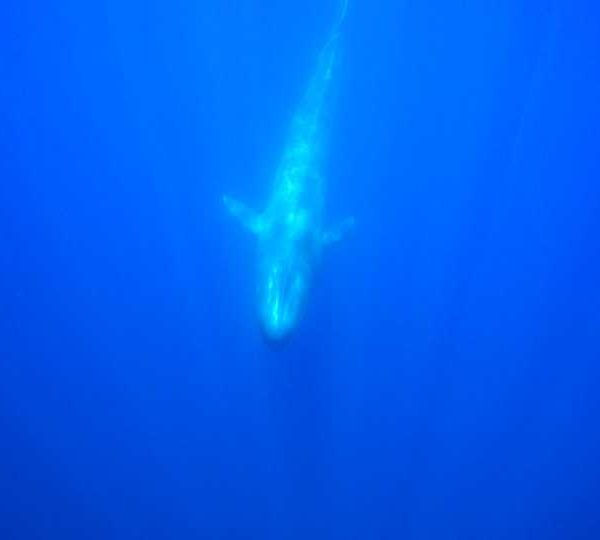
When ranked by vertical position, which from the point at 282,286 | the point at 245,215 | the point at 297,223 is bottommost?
the point at 282,286

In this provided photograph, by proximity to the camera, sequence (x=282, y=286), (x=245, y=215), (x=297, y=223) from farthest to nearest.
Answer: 1. (x=245, y=215)
2. (x=297, y=223)
3. (x=282, y=286)

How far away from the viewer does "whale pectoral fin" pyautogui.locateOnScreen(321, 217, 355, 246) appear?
8336 mm

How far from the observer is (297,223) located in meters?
8.20

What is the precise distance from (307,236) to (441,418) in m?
3.13

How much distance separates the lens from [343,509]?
1003 cm

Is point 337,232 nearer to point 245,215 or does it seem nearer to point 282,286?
point 282,286

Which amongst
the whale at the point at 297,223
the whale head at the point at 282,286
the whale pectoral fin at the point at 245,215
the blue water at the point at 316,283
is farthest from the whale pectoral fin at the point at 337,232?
the whale pectoral fin at the point at 245,215

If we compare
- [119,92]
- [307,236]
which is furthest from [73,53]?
[307,236]

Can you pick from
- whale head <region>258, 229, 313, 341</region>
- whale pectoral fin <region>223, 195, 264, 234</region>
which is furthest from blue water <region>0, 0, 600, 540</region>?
whale head <region>258, 229, 313, 341</region>

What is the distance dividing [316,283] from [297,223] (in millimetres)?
795

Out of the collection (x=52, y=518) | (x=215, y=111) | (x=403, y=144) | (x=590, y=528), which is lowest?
(x=590, y=528)

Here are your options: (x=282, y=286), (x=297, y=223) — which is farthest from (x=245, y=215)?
(x=282, y=286)

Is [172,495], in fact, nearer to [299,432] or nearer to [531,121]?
[299,432]

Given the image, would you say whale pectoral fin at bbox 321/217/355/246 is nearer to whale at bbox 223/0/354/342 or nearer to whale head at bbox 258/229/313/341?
whale at bbox 223/0/354/342
